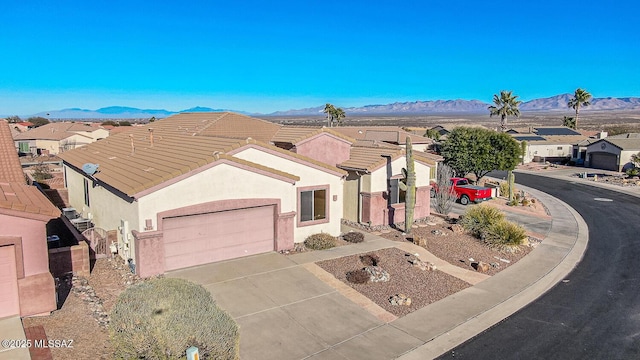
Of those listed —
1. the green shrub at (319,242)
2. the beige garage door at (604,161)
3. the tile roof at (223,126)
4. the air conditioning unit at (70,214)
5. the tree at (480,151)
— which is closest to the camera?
the green shrub at (319,242)

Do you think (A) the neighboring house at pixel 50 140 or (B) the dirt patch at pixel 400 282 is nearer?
(B) the dirt patch at pixel 400 282

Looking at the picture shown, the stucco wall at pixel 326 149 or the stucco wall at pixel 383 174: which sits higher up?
the stucco wall at pixel 326 149

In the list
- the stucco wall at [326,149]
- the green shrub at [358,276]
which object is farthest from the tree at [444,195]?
the green shrub at [358,276]

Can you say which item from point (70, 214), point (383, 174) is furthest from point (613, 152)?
point (70, 214)

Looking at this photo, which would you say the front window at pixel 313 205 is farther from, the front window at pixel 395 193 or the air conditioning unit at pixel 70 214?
the air conditioning unit at pixel 70 214

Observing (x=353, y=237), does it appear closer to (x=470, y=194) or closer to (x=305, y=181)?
(x=305, y=181)

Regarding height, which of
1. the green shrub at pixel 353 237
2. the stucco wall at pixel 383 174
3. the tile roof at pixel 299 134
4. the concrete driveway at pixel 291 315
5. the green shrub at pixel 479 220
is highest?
the tile roof at pixel 299 134

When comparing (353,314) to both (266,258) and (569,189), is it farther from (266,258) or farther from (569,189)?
(569,189)
